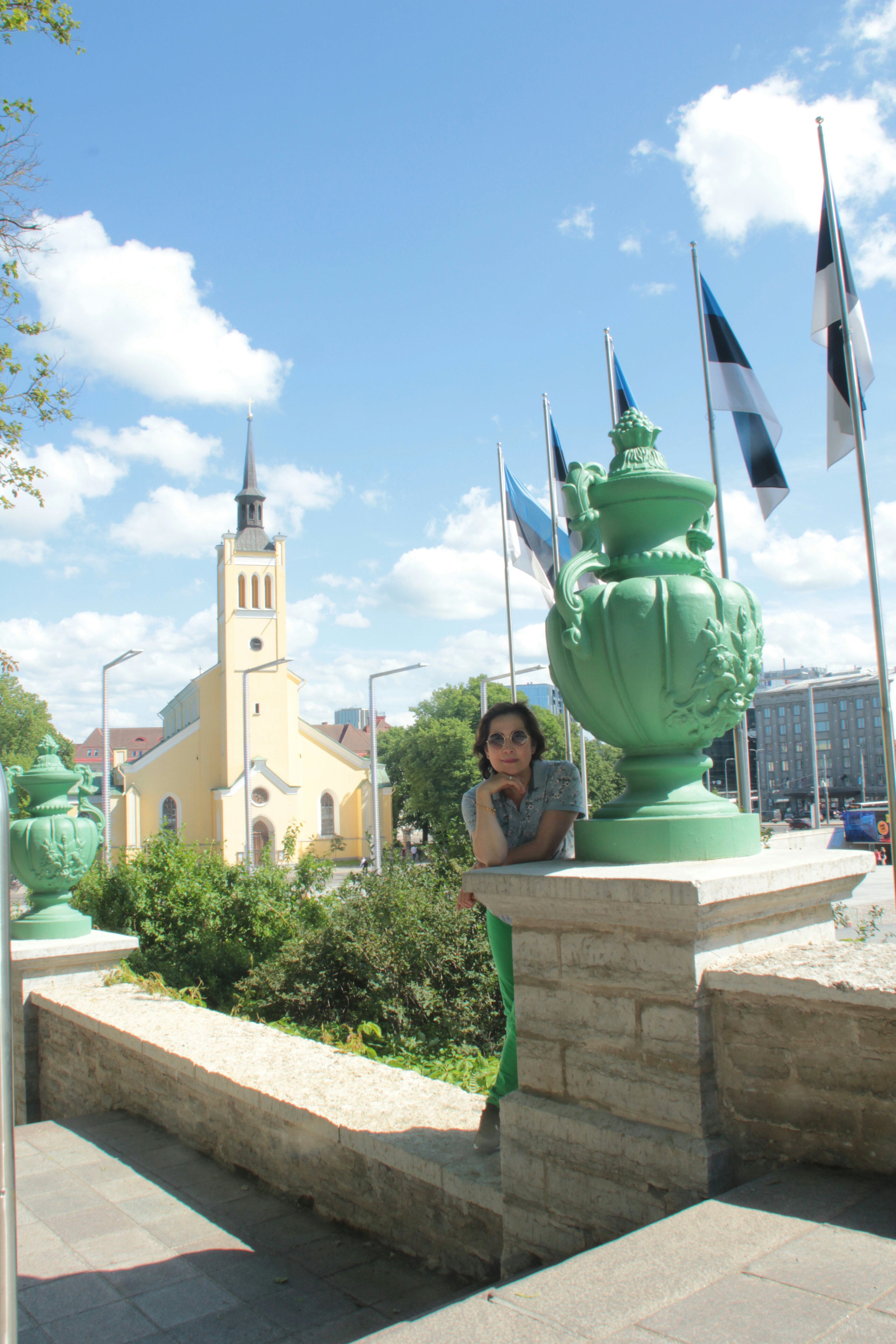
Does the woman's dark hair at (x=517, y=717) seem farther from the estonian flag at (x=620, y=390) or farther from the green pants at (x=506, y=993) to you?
the estonian flag at (x=620, y=390)

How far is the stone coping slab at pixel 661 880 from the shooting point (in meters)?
2.21

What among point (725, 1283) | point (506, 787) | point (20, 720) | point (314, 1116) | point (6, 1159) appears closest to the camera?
point (6, 1159)

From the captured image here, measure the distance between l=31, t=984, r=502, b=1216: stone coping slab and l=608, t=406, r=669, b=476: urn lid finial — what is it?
7.35ft

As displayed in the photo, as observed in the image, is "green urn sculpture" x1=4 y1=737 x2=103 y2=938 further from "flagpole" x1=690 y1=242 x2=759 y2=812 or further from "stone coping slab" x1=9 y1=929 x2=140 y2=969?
"flagpole" x1=690 y1=242 x2=759 y2=812

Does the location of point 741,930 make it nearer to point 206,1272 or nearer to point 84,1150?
point 206,1272

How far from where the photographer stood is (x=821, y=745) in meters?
110

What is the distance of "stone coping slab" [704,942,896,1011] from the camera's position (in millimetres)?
2078

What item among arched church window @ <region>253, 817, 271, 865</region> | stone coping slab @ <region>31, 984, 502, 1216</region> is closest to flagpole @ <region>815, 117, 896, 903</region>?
stone coping slab @ <region>31, 984, 502, 1216</region>

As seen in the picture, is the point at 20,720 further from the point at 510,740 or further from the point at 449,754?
the point at 510,740

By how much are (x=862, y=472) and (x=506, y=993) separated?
6.56 metres

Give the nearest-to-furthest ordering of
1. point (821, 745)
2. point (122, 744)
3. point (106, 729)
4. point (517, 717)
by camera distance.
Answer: point (517, 717) < point (106, 729) < point (122, 744) < point (821, 745)

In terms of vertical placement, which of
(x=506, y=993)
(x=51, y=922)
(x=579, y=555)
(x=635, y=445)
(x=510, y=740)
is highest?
(x=635, y=445)

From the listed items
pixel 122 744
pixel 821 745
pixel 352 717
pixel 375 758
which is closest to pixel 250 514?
pixel 375 758

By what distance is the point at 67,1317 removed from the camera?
3.10 meters
